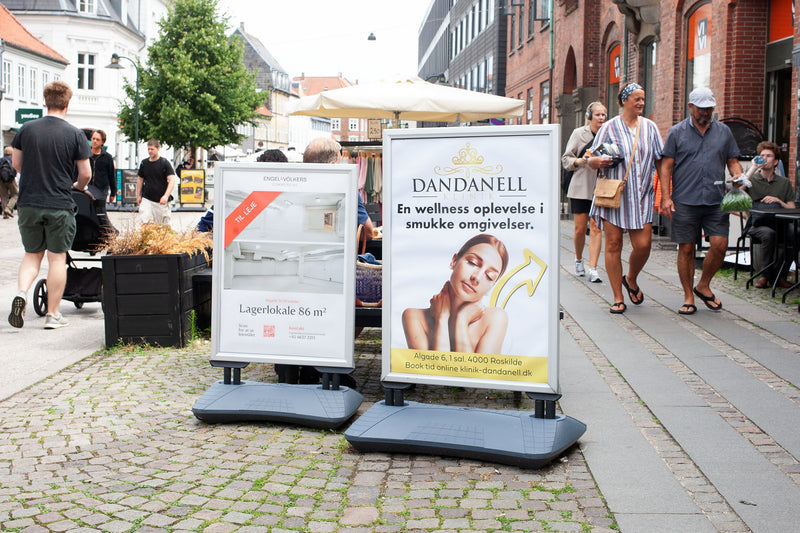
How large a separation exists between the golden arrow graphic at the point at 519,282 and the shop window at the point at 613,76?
1798 centimetres

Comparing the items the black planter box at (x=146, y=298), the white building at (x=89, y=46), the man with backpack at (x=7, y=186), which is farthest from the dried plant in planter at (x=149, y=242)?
the white building at (x=89, y=46)

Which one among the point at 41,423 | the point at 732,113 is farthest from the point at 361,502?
the point at 732,113

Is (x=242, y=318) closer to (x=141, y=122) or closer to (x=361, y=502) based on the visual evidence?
(x=361, y=502)

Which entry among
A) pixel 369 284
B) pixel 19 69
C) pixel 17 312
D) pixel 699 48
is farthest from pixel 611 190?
pixel 19 69

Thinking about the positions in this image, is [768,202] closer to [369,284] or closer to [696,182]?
[696,182]

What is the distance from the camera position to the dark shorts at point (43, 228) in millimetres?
7934

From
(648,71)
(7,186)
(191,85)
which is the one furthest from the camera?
(191,85)

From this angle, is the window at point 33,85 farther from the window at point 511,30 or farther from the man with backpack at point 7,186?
the window at point 511,30

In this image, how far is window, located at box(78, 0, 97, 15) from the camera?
52938 millimetres

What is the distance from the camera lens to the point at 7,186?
2805 centimetres

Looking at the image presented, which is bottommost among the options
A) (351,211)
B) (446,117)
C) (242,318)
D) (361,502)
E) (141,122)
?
(361,502)

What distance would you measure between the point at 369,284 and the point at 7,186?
25.2 meters

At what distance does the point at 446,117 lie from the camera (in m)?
14.3

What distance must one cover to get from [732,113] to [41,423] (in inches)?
478
